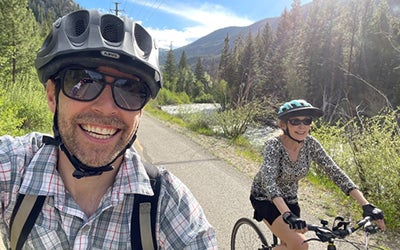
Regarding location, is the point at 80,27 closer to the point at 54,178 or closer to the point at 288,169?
the point at 54,178

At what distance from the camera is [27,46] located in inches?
748

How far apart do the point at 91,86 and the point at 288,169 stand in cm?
215

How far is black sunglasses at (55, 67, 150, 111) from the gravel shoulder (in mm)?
3055

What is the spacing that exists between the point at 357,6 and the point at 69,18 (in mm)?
40232

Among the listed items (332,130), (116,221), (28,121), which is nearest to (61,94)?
(116,221)

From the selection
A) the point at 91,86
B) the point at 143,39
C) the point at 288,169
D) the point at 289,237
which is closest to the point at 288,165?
the point at 288,169

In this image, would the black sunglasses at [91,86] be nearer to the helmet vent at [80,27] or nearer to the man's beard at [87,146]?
the man's beard at [87,146]

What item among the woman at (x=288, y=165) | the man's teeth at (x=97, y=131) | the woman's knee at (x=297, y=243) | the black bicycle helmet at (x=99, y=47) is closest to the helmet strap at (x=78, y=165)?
the man's teeth at (x=97, y=131)

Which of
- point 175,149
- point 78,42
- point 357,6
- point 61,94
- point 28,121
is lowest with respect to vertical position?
point 175,149

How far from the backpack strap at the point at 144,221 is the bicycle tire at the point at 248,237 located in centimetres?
227

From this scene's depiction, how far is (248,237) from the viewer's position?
354 centimetres

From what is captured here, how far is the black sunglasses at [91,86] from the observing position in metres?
1.46

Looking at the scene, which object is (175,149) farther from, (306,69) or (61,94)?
(306,69)

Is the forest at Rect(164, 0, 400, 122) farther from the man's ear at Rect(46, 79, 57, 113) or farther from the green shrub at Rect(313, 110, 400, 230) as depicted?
the man's ear at Rect(46, 79, 57, 113)
